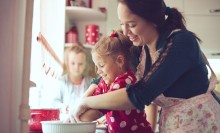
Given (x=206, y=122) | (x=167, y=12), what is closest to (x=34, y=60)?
(x=167, y=12)

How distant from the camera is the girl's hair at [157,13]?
954 millimetres

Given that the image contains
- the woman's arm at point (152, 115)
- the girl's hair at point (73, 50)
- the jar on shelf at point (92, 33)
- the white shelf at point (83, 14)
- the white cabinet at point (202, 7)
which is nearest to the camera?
the woman's arm at point (152, 115)

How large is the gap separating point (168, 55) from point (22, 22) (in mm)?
374

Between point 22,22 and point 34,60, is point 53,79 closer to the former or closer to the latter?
point 34,60

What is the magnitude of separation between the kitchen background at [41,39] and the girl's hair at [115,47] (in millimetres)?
236

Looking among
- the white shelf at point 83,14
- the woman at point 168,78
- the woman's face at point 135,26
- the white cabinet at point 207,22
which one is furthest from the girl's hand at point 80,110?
the white cabinet at point 207,22

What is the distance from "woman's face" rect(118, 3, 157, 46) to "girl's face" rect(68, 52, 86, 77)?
5.30 feet

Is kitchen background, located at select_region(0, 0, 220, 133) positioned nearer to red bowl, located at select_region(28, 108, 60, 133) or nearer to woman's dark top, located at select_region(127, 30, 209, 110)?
red bowl, located at select_region(28, 108, 60, 133)

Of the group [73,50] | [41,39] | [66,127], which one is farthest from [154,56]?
[73,50]

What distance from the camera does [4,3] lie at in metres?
0.66

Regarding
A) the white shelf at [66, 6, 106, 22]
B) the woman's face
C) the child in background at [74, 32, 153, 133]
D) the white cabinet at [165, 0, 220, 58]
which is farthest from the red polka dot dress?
the white cabinet at [165, 0, 220, 58]

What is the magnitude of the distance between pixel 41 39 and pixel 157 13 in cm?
80

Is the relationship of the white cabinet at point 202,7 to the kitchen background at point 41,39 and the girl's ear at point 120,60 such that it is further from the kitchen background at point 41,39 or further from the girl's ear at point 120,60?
the girl's ear at point 120,60

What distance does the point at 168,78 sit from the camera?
2.80 feet
